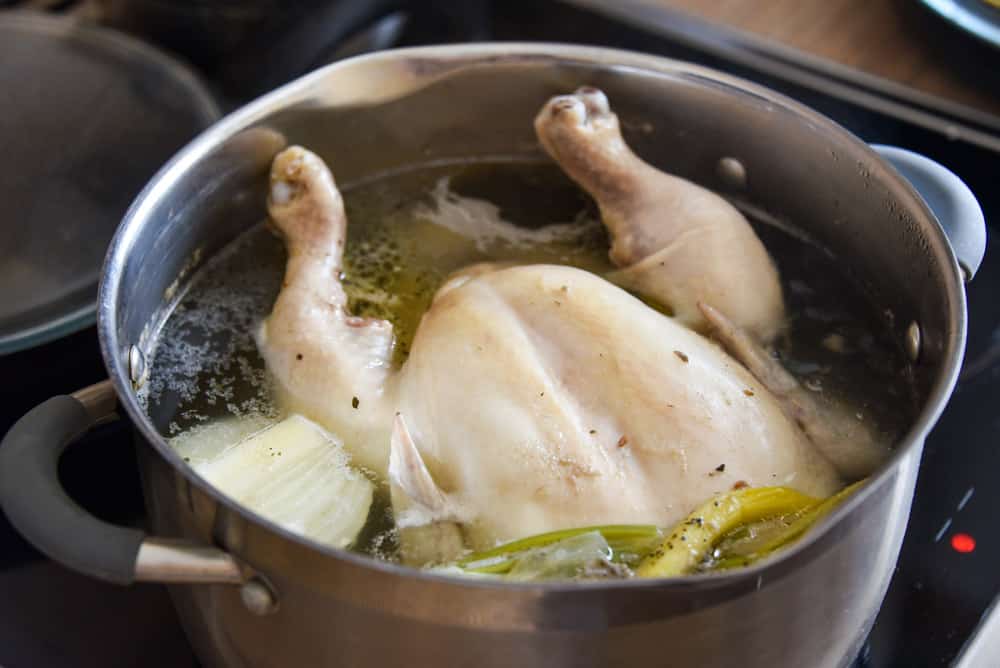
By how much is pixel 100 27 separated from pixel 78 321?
0.69 meters

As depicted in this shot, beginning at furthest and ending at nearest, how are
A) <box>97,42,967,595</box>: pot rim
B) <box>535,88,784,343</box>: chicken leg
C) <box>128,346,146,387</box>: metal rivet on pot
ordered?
<box>535,88,784,343</box>: chicken leg → <box>128,346,146,387</box>: metal rivet on pot → <box>97,42,967,595</box>: pot rim

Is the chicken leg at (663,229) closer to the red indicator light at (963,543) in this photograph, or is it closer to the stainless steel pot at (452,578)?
the stainless steel pot at (452,578)

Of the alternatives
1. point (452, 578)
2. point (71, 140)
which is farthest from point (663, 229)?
point (71, 140)

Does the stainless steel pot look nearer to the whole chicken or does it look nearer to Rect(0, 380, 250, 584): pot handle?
Rect(0, 380, 250, 584): pot handle

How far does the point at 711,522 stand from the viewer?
87 cm

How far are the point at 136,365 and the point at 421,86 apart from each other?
0.50 m

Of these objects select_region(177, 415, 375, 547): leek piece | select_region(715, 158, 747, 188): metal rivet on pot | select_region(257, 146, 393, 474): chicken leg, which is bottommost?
select_region(177, 415, 375, 547): leek piece

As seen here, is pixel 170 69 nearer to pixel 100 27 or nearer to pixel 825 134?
pixel 100 27

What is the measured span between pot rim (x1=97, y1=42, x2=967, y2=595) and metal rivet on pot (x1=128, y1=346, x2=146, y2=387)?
3 cm

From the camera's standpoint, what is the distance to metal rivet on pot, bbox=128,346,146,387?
3.52ft

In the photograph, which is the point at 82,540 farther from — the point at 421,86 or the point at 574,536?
the point at 421,86

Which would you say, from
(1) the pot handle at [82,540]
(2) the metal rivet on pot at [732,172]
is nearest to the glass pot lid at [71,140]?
(1) the pot handle at [82,540]

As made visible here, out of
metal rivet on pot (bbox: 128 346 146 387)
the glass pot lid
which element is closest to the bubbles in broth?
metal rivet on pot (bbox: 128 346 146 387)

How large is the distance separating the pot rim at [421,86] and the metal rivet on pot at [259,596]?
68 mm
